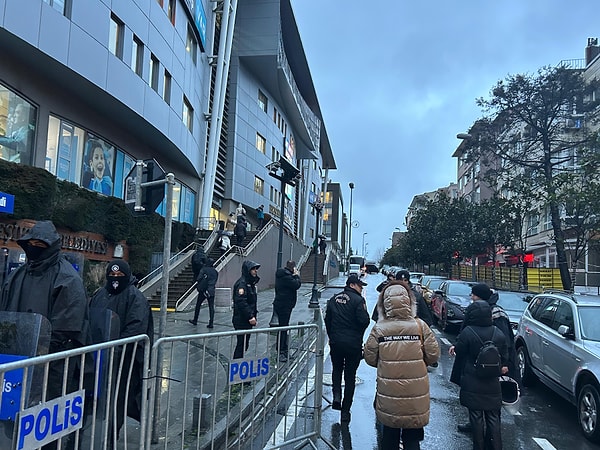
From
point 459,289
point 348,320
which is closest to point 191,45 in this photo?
point 459,289

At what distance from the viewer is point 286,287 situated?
8.83 metres

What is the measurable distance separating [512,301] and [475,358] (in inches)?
362

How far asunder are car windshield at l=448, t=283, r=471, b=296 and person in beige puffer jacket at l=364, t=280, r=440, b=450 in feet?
40.4

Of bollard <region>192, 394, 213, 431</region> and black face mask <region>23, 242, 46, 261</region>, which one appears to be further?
bollard <region>192, 394, 213, 431</region>

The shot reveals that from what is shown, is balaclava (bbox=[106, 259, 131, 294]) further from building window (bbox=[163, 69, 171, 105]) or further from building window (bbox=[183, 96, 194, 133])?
building window (bbox=[183, 96, 194, 133])

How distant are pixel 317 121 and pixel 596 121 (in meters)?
39.6

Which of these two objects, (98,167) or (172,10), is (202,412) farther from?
(172,10)

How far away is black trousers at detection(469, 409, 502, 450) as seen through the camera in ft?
15.3

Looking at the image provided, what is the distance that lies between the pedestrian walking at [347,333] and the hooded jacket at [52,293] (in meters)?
3.10

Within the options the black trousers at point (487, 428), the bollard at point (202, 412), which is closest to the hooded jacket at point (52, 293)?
the bollard at point (202, 412)

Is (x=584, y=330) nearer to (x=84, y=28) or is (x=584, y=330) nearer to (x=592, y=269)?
(x=84, y=28)

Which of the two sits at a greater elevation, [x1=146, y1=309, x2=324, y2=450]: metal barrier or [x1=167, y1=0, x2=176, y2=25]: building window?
[x1=167, y1=0, x2=176, y2=25]: building window

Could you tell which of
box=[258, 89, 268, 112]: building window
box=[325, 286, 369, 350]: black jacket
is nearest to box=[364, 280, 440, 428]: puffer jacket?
box=[325, 286, 369, 350]: black jacket

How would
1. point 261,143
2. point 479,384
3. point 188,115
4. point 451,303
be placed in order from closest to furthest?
point 479,384, point 451,303, point 188,115, point 261,143
